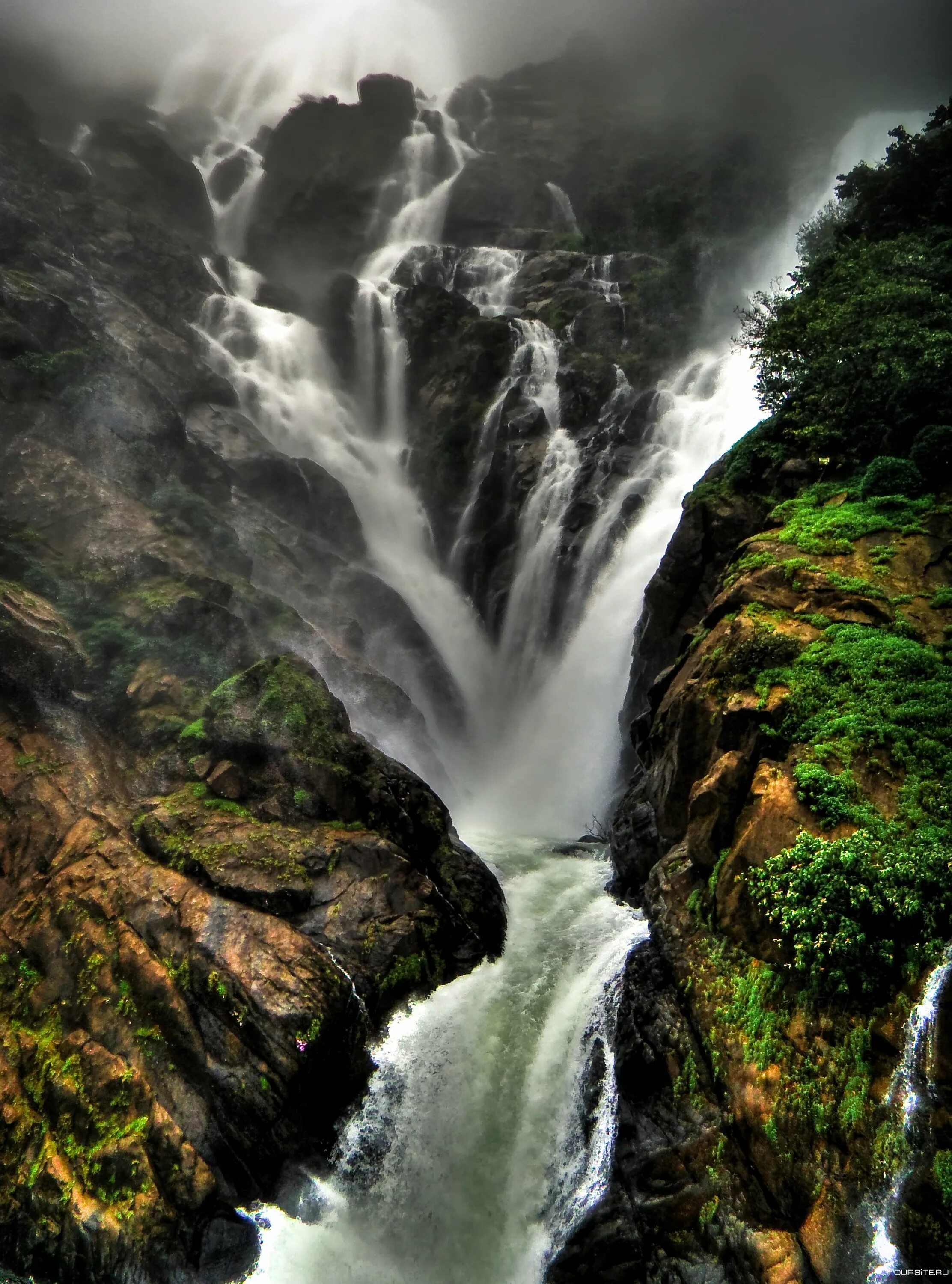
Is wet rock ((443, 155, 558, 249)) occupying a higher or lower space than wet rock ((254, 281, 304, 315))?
higher

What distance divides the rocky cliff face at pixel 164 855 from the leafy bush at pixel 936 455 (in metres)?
11.3

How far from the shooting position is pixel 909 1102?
20.2 feet

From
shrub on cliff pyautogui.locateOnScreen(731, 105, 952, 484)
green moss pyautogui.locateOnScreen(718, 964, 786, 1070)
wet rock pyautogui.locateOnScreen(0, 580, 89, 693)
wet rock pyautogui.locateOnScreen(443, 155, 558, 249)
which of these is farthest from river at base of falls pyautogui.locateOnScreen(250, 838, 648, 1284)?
wet rock pyautogui.locateOnScreen(443, 155, 558, 249)

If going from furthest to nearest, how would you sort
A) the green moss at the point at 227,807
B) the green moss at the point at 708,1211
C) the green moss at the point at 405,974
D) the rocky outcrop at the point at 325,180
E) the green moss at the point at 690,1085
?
the rocky outcrop at the point at 325,180
the green moss at the point at 227,807
the green moss at the point at 405,974
the green moss at the point at 690,1085
the green moss at the point at 708,1211

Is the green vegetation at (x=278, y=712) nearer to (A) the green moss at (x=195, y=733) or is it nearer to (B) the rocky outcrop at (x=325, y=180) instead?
(A) the green moss at (x=195, y=733)

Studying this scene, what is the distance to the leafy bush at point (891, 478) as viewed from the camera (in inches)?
493

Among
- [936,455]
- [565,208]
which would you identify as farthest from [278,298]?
[936,455]

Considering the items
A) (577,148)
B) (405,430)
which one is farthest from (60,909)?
(577,148)

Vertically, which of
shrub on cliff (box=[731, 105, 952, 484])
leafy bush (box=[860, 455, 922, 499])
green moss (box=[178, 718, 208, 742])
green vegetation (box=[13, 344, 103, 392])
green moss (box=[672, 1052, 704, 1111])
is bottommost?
green moss (box=[178, 718, 208, 742])

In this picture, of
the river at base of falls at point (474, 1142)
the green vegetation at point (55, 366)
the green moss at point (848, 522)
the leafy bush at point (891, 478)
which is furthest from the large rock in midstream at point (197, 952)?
the green vegetation at point (55, 366)

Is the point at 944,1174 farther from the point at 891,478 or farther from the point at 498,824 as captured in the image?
the point at 498,824

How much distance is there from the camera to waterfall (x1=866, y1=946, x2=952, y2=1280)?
19.2 ft

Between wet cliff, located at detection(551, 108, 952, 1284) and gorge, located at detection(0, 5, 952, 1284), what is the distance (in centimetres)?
5

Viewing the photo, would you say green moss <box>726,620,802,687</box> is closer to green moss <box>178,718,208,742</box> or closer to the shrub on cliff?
the shrub on cliff
